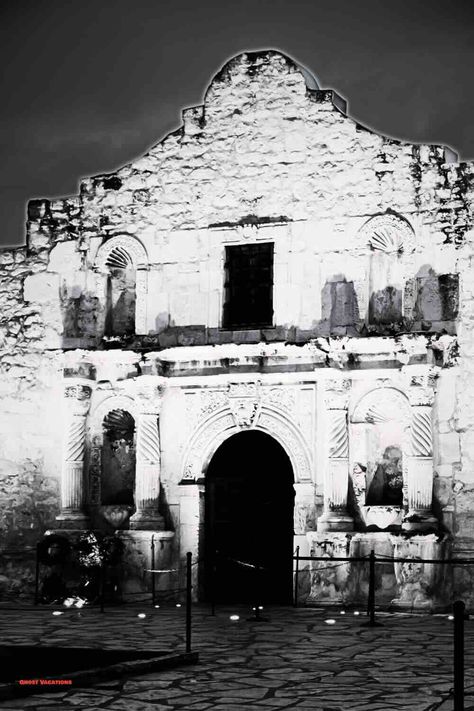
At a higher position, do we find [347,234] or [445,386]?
[347,234]

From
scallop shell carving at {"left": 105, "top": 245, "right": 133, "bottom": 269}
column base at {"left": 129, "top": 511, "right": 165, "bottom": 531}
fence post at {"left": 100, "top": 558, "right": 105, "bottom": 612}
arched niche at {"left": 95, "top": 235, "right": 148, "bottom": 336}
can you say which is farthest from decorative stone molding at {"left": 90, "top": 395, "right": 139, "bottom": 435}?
fence post at {"left": 100, "top": 558, "right": 105, "bottom": 612}

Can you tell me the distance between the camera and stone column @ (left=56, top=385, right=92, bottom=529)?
1823 centimetres

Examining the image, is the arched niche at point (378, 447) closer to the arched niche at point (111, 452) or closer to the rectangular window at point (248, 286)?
the rectangular window at point (248, 286)

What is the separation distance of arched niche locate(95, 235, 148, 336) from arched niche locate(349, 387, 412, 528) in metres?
3.91

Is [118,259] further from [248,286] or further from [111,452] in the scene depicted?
[111,452]

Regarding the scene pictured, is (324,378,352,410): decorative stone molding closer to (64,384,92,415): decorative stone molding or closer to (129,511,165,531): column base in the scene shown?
(129,511,165,531): column base

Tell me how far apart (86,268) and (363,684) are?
1072 centimetres

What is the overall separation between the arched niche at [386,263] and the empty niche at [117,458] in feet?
13.8

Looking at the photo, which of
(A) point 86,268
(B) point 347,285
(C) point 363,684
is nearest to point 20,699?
(C) point 363,684

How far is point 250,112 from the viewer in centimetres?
1833

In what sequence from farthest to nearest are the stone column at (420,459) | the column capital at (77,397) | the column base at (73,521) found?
the column capital at (77,397) < the column base at (73,521) < the stone column at (420,459)

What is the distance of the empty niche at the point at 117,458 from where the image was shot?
18578 mm

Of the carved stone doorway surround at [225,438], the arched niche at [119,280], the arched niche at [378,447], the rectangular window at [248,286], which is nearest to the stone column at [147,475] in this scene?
the carved stone doorway surround at [225,438]

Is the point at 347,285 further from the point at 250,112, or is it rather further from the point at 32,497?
the point at 32,497
